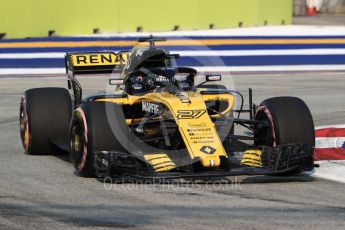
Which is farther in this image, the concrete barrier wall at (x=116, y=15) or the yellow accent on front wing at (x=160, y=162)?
the concrete barrier wall at (x=116, y=15)

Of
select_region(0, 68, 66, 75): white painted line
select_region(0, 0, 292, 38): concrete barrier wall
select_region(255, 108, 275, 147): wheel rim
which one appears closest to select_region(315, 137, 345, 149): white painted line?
select_region(255, 108, 275, 147): wheel rim

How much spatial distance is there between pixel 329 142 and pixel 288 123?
2.14 meters

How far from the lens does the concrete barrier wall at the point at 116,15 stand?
21844 millimetres

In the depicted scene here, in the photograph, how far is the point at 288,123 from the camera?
8.43 meters

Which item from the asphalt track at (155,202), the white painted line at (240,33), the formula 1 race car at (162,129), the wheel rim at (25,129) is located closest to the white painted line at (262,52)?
the white painted line at (240,33)

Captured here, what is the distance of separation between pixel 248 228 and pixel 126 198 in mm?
1433

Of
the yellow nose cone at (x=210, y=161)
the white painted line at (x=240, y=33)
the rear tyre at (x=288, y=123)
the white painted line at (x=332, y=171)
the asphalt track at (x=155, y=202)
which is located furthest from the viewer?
the white painted line at (x=240, y=33)

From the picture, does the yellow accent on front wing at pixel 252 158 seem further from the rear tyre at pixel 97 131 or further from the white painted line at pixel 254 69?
the white painted line at pixel 254 69

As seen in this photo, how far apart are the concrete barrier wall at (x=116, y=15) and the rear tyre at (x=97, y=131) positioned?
13396 millimetres

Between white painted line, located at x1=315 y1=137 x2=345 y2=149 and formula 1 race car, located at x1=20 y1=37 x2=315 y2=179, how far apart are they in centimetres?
122

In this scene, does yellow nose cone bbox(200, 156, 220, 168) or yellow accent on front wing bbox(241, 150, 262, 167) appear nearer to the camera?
yellow nose cone bbox(200, 156, 220, 168)

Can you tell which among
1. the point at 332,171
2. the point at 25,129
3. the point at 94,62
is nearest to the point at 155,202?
the point at 332,171

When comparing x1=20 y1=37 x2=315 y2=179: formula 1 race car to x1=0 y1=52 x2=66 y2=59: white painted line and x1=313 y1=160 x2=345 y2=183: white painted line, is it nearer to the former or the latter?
x1=313 y1=160 x2=345 y2=183: white painted line

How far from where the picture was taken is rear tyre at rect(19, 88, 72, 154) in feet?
31.2
